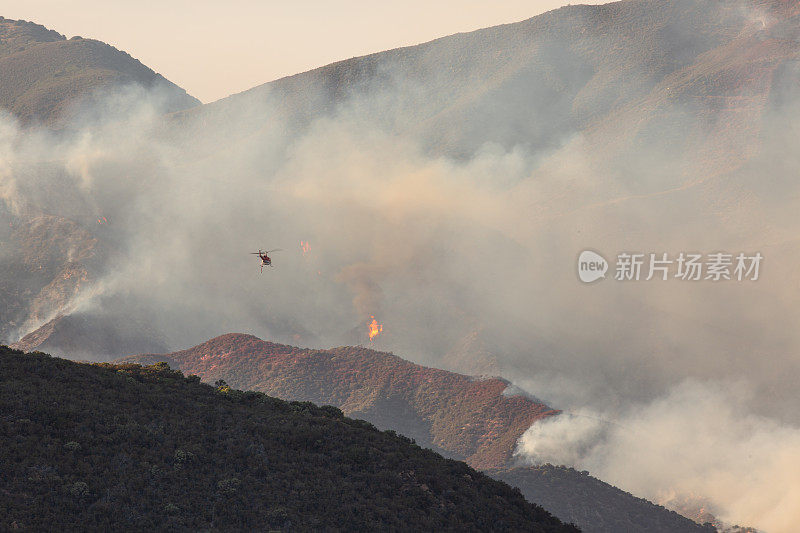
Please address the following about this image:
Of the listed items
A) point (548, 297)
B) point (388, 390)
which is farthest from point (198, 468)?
point (548, 297)

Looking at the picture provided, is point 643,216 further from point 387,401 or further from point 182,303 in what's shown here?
point 182,303

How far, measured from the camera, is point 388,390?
11500cm

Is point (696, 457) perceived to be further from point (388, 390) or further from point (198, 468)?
point (198, 468)

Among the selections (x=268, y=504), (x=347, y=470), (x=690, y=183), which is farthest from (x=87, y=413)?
(x=690, y=183)

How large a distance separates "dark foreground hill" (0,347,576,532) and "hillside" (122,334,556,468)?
58.5 m

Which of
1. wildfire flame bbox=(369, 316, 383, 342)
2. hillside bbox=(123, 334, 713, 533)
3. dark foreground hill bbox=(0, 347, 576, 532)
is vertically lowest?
dark foreground hill bbox=(0, 347, 576, 532)

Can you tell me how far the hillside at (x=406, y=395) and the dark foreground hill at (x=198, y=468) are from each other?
41.1m

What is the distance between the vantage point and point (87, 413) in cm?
3650

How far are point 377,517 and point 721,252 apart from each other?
15753 centimetres

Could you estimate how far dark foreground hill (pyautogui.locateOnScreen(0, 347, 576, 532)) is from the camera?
98.0 ft

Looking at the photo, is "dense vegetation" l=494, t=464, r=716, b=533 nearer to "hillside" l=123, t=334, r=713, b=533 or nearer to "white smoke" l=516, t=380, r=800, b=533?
"hillside" l=123, t=334, r=713, b=533

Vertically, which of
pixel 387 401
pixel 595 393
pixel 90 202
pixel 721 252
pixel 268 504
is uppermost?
pixel 721 252

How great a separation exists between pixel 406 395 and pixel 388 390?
10.4 feet

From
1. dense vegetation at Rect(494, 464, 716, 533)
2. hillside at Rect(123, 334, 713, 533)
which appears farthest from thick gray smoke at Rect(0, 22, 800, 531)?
dense vegetation at Rect(494, 464, 716, 533)
